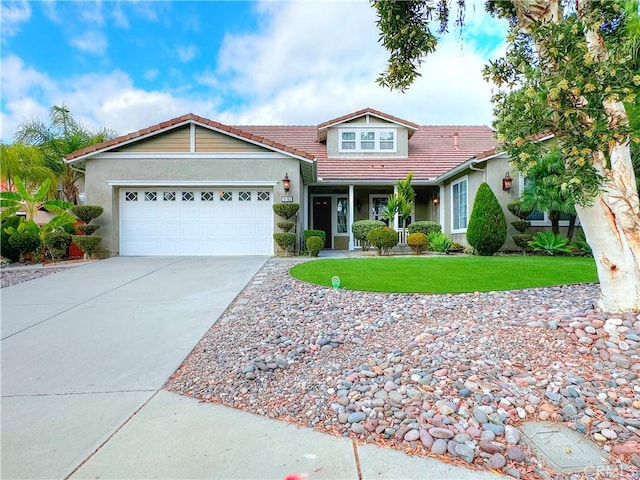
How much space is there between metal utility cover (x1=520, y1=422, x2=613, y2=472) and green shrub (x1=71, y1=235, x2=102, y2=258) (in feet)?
40.2

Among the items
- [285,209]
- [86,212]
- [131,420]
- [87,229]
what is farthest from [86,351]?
[86,212]

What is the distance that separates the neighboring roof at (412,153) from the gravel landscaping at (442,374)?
10510mm

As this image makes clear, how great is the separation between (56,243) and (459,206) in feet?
45.9

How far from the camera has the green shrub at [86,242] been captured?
10.9m

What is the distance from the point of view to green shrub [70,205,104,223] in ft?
35.7

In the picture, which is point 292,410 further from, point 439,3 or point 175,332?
point 439,3

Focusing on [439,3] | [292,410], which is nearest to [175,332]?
[292,410]

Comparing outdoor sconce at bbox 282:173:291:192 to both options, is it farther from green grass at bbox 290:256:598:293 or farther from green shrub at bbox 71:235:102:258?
green shrub at bbox 71:235:102:258

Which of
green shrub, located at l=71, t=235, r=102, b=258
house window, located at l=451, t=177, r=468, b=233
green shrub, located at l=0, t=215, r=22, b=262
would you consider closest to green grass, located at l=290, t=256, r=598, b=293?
house window, located at l=451, t=177, r=468, b=233

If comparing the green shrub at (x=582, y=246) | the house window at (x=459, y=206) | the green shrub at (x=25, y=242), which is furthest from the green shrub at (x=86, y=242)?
the green shrub at (x=582, y=246)

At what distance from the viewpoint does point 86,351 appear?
3828 mm

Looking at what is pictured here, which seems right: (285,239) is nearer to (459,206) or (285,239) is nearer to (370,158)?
(459,206)

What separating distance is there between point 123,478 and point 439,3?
6.32 meters

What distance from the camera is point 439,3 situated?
501cm
